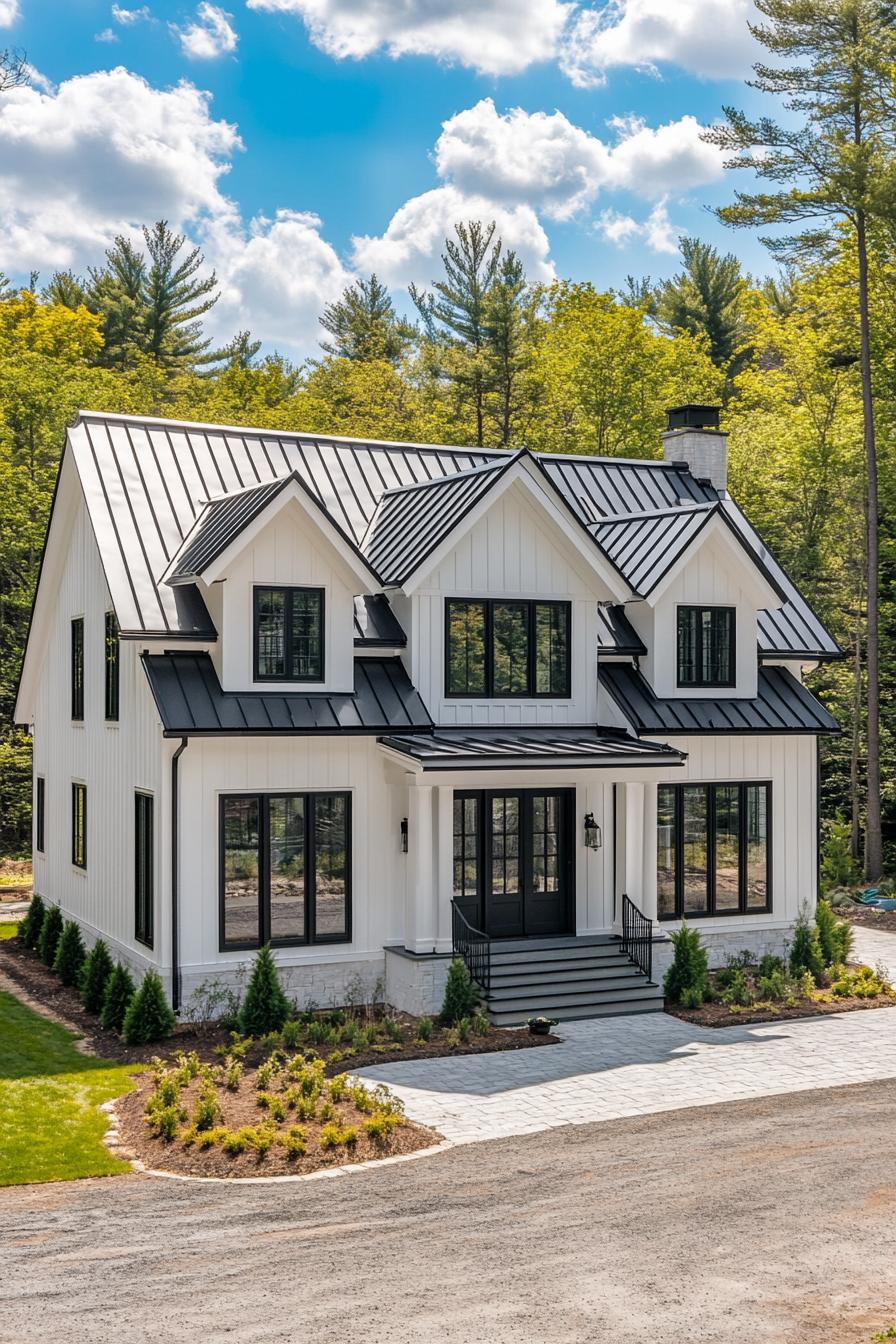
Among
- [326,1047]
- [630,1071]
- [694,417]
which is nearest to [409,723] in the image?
[326,1047]

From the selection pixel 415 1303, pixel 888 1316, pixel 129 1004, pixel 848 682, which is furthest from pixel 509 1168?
pixel 848 682

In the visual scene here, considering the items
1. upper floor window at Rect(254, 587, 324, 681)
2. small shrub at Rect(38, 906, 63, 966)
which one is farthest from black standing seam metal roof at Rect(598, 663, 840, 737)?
small shrub at Rect(38, 906, 63, 966)

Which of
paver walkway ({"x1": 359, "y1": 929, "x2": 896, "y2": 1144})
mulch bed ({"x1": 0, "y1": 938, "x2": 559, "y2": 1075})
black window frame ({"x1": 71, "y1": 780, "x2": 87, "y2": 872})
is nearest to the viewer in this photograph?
paver walkway ({"x1": 359, "y1": 929, "x2": 896, "y2": 1144})

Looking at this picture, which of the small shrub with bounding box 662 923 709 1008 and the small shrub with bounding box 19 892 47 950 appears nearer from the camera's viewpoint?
the small shrub with bounding box 662 923 709 1008

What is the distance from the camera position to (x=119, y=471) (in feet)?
66.9

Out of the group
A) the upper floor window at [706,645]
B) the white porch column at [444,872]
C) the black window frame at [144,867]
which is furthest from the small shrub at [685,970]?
the black window frame at [144,867]

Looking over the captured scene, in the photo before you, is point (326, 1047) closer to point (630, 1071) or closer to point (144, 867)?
point (630, 1071)

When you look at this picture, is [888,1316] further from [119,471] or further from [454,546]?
[119,471]

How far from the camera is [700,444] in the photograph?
84.4 feet

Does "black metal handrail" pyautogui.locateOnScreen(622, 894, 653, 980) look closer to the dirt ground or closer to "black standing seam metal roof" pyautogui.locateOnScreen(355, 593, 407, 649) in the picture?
"black standing seam metal roof" pyautogui.locateOnScreen(355, 593, 407, 649)

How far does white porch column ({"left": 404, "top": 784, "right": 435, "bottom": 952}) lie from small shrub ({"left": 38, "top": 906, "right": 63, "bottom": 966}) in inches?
272

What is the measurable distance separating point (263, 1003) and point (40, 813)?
10.5m

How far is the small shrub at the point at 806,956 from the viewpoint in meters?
20.4

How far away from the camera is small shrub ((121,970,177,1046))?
A: 655 inches
